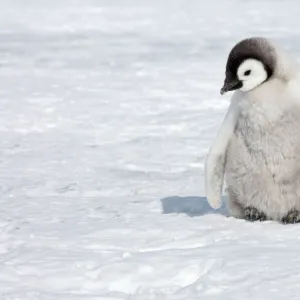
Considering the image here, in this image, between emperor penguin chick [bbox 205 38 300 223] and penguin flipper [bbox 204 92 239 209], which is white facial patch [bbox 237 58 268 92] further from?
penguin flipper [bbox 204 92 239 209]

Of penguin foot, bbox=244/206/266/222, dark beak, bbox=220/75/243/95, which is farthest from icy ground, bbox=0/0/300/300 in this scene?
dark beak, bbox=220/75/243/95

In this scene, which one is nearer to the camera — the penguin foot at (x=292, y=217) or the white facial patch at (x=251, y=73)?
the white facial patch at (x=251, y=73)

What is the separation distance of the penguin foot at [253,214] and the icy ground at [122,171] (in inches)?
3.6

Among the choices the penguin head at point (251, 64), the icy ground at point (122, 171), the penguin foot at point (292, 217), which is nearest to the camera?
the icy ground at point (122, 171)

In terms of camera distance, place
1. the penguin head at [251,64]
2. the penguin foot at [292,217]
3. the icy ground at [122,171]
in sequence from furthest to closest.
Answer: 1. the penguin foot at [292,217]
2. the penguin head at [251,64]
3. the icy ground at [122,171]

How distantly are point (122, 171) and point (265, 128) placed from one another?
1951 mm

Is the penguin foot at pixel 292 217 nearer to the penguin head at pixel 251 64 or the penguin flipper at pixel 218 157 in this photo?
the penguin flipper at pixel 218 157

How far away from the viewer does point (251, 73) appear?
4.04m

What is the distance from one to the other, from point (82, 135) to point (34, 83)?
2.39 m

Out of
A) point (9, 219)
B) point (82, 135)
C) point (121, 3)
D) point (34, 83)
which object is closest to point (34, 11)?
point (121, 3)

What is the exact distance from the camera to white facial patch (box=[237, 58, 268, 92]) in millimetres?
4020

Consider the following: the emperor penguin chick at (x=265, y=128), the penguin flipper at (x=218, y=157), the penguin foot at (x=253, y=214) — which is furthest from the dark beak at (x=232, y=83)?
the penguin foot at (x=253, y=214)

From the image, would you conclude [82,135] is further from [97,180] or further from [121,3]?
[121,3]

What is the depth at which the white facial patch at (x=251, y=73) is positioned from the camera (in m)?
4.02
